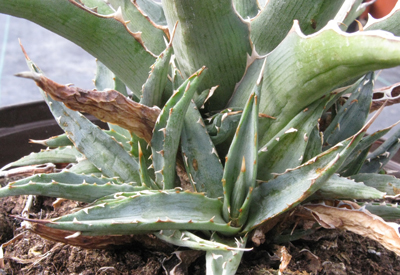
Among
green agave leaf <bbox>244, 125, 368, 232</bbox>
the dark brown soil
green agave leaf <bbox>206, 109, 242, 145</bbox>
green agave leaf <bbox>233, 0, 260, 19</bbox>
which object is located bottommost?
the dark brown soil

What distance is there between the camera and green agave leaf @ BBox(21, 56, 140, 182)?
63 centimetres

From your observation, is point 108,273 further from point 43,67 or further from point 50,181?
point 43,67

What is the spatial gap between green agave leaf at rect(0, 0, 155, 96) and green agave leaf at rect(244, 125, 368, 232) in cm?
27

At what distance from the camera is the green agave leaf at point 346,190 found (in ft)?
1.78

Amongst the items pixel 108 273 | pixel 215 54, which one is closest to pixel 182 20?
pixel 215 54

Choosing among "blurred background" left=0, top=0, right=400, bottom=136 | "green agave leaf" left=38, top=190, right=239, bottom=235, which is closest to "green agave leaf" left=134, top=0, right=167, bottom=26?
"green agave leaf" left=38, top=190, right=239, bottom=235

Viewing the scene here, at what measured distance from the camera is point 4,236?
76 centimetres

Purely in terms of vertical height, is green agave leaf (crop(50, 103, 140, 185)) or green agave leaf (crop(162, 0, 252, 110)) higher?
green agave leaf (crop(162, 0, 252, 110))

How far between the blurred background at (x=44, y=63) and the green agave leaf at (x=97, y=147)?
5.70 feet

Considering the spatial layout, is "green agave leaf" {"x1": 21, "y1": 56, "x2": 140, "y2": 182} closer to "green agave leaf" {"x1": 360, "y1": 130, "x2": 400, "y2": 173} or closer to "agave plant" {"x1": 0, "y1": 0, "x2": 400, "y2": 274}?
"agave plant" {"x1": 0, "y1": 0, "x2": 400, "y2": 274}

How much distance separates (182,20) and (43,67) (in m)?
2.28

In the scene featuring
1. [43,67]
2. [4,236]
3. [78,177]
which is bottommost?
[4,236]

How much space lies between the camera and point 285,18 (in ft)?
1.82

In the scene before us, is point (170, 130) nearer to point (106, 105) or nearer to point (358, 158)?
point (106, 105)
